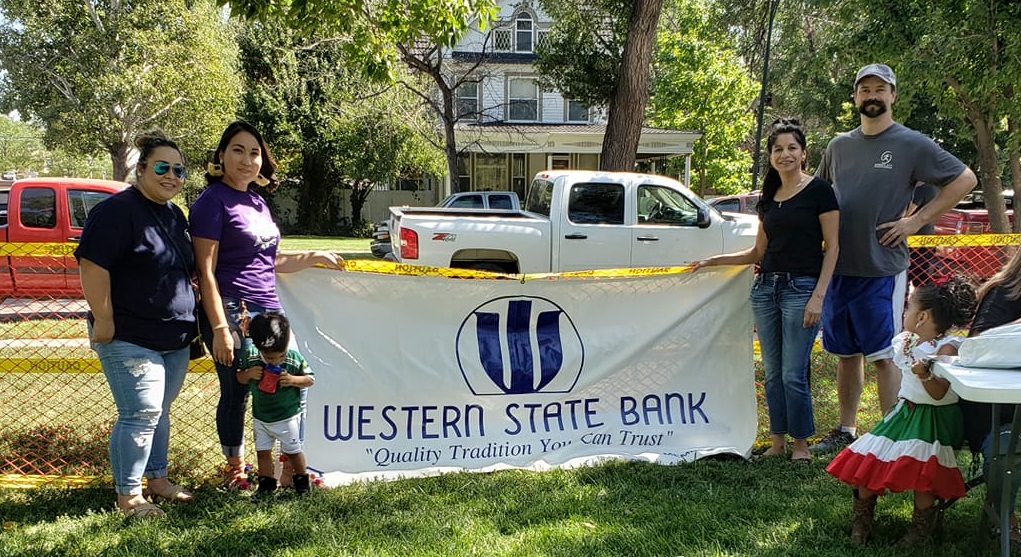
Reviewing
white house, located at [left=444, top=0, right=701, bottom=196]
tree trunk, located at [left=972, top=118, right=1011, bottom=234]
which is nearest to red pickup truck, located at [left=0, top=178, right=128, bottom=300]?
tree trunk, located at [left=972, top=118, right=1011, bottom=234]

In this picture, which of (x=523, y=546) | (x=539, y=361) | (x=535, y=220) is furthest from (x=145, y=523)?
(x=535, y=220)

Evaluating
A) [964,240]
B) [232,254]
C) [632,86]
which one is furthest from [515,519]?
[632,86]

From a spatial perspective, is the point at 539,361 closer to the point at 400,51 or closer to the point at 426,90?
the point at 400,51

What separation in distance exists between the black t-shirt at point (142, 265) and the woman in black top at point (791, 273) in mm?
3125

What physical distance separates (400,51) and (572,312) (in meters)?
13.8

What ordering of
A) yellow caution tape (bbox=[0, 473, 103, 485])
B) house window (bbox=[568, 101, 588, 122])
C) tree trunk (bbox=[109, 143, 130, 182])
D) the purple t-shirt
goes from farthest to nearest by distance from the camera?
house window (bbox=[568, 101, 588, 122]), tree trunk (bbox=[109, 143, 130, 182]), yellow caution tape (bbox=[0, 473, 103, 485]), the purple t-shirt

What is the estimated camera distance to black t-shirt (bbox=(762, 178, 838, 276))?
3717 mm

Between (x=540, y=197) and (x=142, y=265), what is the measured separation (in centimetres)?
700

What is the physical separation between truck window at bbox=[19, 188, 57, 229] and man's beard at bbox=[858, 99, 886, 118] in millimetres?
9752

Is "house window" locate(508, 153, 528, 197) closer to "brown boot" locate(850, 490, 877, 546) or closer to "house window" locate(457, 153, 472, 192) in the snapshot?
"house window" locate(457, 153, 472, 192)

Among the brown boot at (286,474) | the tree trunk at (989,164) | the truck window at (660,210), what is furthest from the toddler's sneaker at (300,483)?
the tree trunk at (989,164)

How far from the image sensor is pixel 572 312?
13.8ft

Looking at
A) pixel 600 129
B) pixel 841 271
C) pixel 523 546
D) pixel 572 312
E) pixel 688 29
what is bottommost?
pixel 523 546

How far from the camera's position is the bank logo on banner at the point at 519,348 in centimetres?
406
